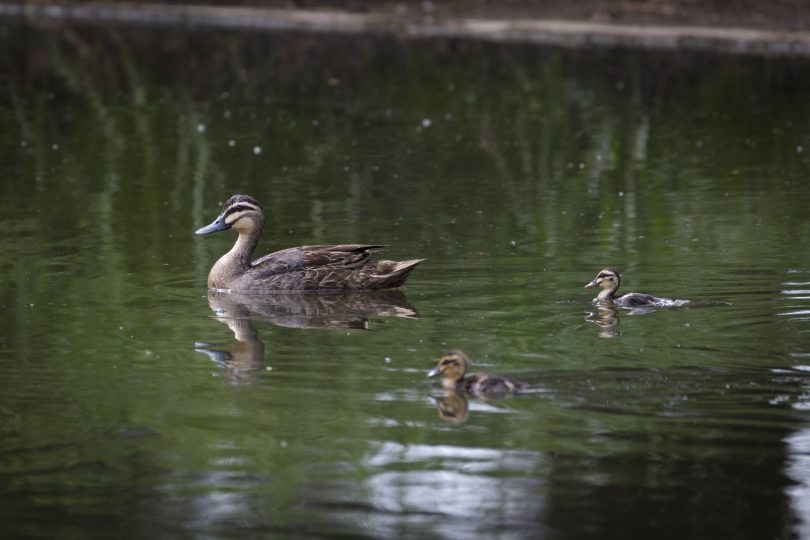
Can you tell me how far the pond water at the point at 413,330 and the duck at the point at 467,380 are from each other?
12 cm

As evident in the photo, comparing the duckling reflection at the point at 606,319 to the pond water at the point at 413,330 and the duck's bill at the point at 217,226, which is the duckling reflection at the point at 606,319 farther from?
the duck's bill at the point at 217,226

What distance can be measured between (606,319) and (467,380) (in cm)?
243

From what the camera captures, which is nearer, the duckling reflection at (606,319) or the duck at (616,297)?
A: the duckling reflection at (606,319)

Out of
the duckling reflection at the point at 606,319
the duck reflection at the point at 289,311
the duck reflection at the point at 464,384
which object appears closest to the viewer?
the duck reflection at the point at 464,384

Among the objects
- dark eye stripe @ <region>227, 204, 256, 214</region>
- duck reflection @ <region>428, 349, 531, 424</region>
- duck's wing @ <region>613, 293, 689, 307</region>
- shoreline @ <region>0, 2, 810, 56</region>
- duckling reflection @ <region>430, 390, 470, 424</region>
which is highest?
shoreline @ <region>0, 2, 810, 56</region>

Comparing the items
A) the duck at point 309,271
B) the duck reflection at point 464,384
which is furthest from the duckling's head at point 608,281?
the duck reflection at point 464,384

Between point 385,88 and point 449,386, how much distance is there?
1988 cm

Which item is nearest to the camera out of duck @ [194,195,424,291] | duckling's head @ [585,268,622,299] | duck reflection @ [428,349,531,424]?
duck reflection @ [428,349,531,424]

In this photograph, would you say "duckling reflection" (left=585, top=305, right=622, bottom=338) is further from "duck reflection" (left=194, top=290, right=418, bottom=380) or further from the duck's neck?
the duck's neck

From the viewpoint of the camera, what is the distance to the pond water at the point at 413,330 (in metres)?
7.77

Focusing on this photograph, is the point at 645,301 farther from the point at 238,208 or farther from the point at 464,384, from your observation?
the point at 238,208

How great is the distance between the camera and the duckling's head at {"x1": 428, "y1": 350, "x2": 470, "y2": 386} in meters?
9.50

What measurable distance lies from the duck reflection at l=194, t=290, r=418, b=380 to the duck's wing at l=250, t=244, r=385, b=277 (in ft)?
0.71

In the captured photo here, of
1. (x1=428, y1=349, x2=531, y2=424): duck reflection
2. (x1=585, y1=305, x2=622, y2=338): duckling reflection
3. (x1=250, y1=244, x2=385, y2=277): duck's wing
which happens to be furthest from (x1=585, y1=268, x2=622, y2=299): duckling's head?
(x1=428, y1=349, x2=531, y2=424): duck reflection
